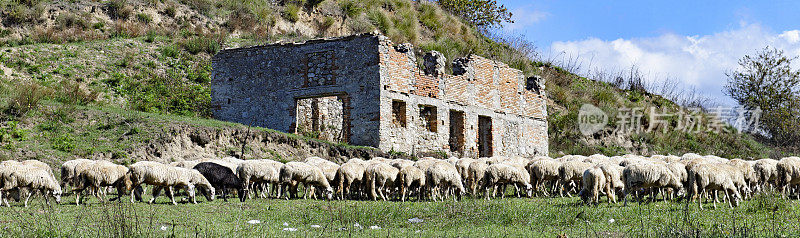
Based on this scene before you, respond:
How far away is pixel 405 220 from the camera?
457 inches

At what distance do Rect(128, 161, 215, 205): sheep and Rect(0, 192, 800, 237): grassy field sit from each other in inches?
19.4

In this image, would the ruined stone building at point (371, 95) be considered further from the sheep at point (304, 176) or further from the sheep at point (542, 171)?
the sheep at point (304, 176)

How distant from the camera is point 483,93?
97.7 ft

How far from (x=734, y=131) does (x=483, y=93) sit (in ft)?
80.2

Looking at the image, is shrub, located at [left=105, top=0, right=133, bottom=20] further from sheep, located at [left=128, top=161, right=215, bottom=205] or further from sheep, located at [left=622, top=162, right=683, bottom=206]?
sheep, located at [left=622, top=162, right=683, bottom=206]

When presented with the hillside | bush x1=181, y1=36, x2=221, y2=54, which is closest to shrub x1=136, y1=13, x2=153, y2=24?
the hillside

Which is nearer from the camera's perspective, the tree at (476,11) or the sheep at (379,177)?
the sheep at (379,177)

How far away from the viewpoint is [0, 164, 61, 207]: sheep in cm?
1304

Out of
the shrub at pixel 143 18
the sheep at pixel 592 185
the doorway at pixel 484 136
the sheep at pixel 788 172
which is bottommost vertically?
the sheep at pixel 592 185

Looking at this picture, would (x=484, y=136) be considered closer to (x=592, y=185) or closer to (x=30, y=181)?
(x=592, y=185)

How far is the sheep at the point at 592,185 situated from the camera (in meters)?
14.0

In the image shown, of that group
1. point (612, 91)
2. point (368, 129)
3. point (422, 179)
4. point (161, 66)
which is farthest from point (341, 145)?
point (612, 91)

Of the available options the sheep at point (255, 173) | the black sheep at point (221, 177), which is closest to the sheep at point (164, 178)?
the black sheep at point (221, 177)

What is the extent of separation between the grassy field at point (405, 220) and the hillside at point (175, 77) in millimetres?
8741
